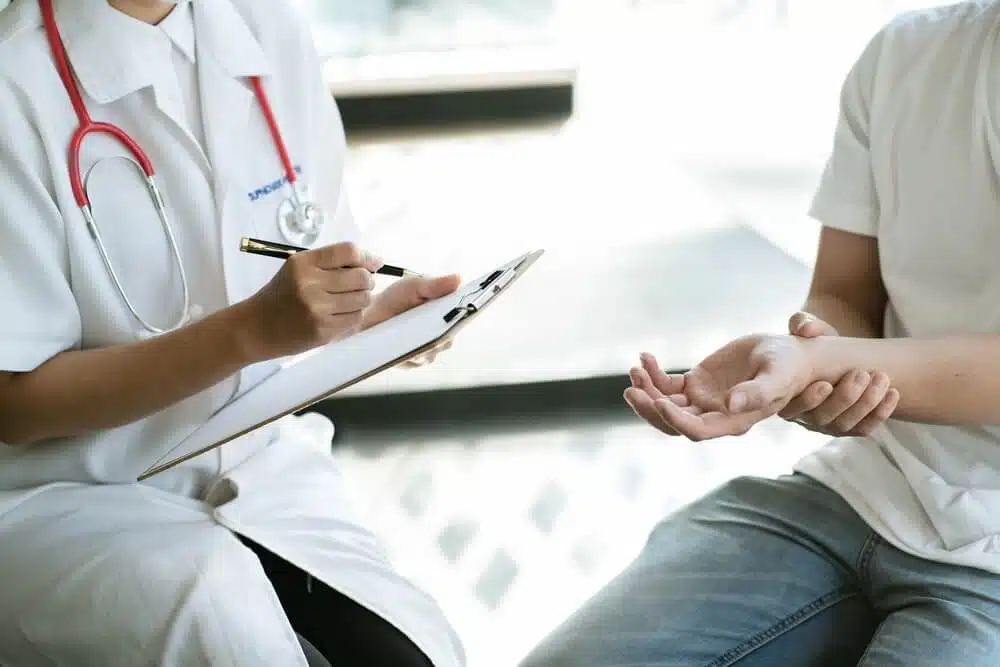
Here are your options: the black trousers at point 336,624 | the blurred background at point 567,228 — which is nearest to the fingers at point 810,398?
the black trousers at point 336,624

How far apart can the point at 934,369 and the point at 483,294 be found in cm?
45

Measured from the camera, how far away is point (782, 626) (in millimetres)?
1010

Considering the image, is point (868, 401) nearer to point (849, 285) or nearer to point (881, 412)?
point (881, 412)

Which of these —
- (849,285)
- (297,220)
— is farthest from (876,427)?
(297,220)

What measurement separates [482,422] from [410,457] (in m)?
0.19

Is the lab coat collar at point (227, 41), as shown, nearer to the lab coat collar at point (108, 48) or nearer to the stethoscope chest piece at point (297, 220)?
the lab coat collar at point (108, 48)

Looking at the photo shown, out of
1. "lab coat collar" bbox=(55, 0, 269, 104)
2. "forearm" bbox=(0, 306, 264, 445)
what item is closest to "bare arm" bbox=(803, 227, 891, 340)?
"forearm" bbox=(0, 306, 264, 445)

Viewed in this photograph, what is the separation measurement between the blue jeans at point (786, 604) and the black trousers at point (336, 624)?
0.14 meters

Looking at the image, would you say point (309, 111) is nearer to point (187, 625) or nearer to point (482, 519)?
point (187, 625)

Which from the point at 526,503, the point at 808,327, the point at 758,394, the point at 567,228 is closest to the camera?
the point at 758,394

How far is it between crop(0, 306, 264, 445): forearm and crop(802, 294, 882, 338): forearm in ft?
2.16

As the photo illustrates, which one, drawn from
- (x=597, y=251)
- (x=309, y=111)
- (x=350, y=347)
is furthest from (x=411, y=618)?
(x=597, y=251)

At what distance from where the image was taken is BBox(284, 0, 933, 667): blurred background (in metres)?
1.88

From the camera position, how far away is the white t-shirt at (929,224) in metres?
1.01
